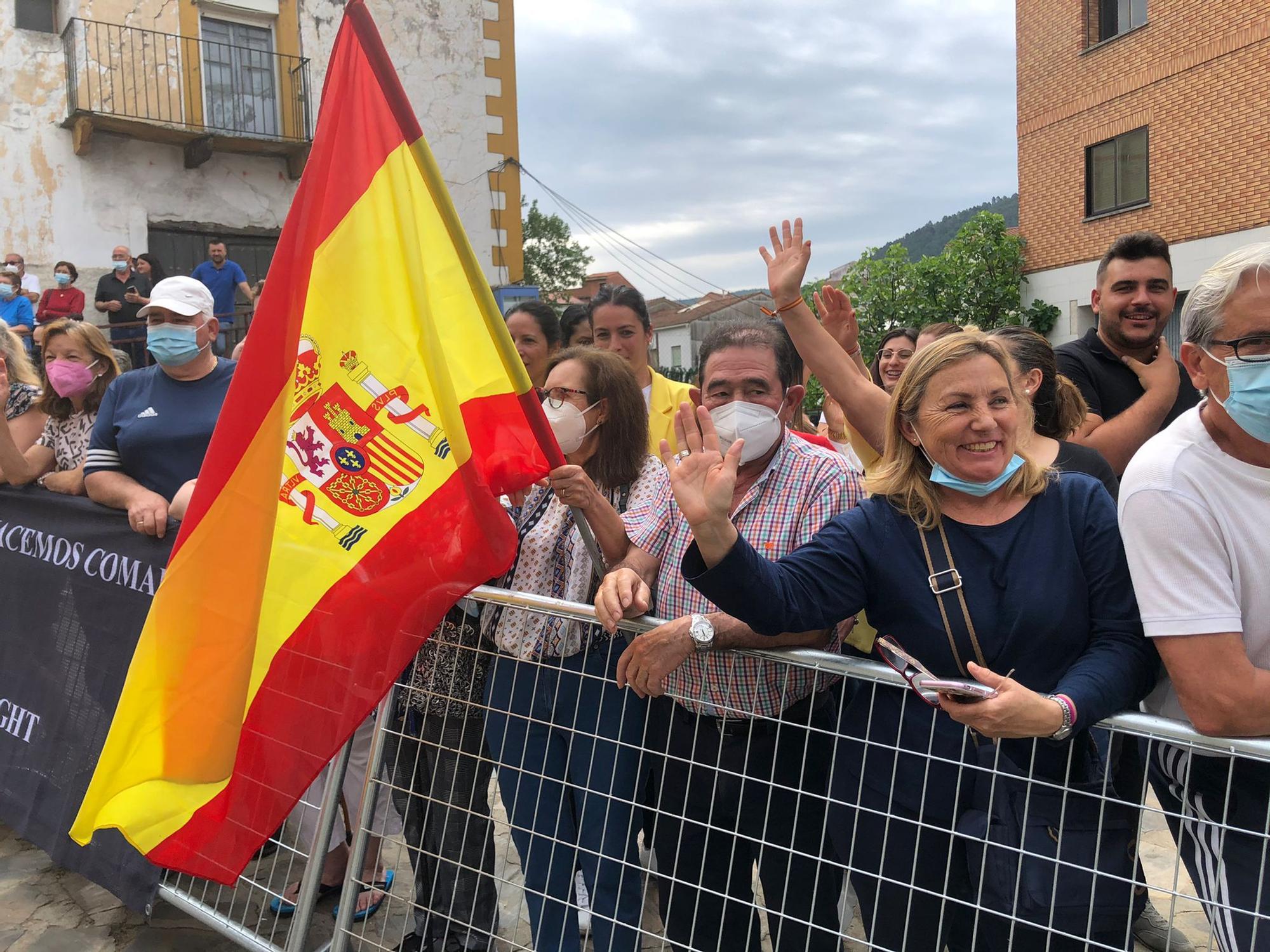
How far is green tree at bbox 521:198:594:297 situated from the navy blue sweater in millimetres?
67194

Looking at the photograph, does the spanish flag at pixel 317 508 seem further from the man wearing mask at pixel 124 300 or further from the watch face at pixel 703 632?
the man wearing mask at pixel 124 300

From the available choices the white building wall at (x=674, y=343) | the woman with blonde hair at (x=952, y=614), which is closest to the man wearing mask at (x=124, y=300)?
the woman with blonde hair at (x=952, y=614)

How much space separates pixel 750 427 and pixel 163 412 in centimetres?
244

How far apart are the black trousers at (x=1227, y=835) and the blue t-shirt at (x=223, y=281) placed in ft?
43.3

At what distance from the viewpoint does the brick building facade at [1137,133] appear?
1561 cm

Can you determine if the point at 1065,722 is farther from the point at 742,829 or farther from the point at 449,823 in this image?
the point at 449,823

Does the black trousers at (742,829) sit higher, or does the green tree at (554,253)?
the green tree at (554,253)

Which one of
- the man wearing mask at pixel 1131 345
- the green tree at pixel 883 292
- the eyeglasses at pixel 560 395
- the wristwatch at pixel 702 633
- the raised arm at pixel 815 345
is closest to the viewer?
the wristwatch at pixel 702 633

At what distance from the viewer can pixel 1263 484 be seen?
1.82 metres

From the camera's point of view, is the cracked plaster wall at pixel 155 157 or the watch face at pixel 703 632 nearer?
the watch face at pixel 703 632

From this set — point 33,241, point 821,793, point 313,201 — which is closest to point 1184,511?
point 821,793

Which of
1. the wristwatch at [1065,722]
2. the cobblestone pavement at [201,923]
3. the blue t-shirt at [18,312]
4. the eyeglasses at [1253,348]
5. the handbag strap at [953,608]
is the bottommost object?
the cobblestone pavement at [201,923]

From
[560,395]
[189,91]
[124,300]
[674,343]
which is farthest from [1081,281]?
[674,343]

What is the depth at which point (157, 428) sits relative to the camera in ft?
12.0
